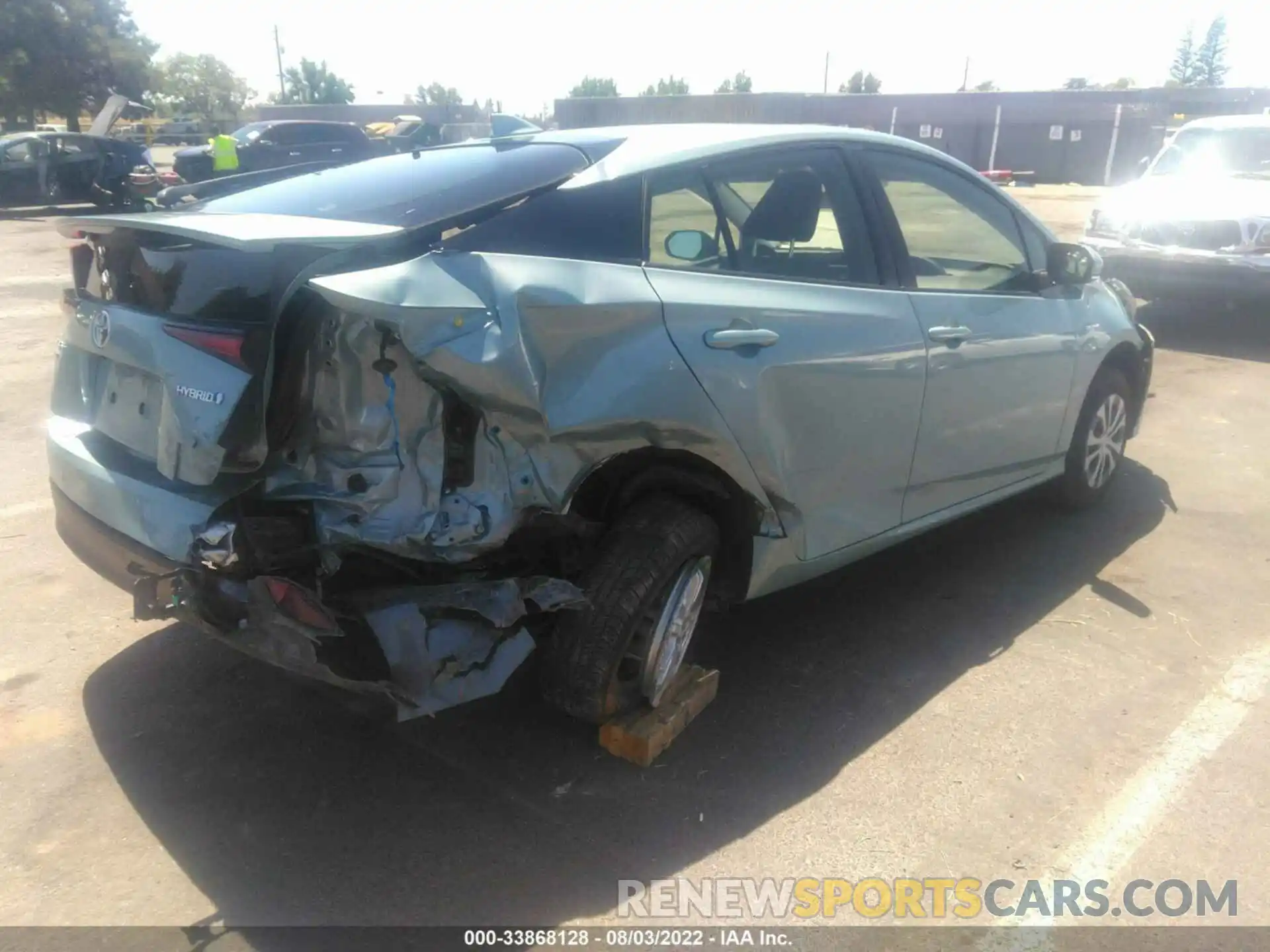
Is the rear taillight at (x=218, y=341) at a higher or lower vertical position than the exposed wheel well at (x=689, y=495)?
higher

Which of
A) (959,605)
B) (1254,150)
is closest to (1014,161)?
(1254,150)

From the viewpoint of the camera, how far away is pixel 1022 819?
290 centimetres

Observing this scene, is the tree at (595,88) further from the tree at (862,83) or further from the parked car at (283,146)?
the parked car at (283,146)

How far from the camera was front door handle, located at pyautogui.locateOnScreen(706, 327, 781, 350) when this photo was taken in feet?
9.65

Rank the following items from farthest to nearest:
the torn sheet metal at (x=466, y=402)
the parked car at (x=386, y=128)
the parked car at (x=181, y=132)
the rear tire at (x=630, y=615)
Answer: the parked car at (x=181, y=132)
the parked car at (x=386, y=128)
the rear tire at (x=630, y=615)
the torn sheet metal at (x=466, y=402)

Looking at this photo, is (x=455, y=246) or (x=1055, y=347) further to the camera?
(x=1055, y=347)

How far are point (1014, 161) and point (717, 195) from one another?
132 ft

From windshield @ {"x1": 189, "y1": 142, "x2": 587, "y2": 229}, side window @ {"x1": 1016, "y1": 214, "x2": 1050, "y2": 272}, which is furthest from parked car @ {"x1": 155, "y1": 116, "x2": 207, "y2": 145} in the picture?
side window @ {"x1": 1016, "y1": 214, "x2": 1050, "y2": 272}

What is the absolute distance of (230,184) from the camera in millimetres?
3820

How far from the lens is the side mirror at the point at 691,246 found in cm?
304

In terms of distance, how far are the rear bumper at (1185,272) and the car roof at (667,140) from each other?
19.8 ft

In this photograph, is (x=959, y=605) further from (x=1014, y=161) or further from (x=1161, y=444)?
(x=1014, y=161)

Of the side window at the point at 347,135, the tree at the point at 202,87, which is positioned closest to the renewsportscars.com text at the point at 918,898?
the side window at the point at 347,135

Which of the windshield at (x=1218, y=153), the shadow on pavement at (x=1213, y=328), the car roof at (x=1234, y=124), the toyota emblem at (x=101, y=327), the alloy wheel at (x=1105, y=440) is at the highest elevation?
the car roof at (x=1234, y=124)
